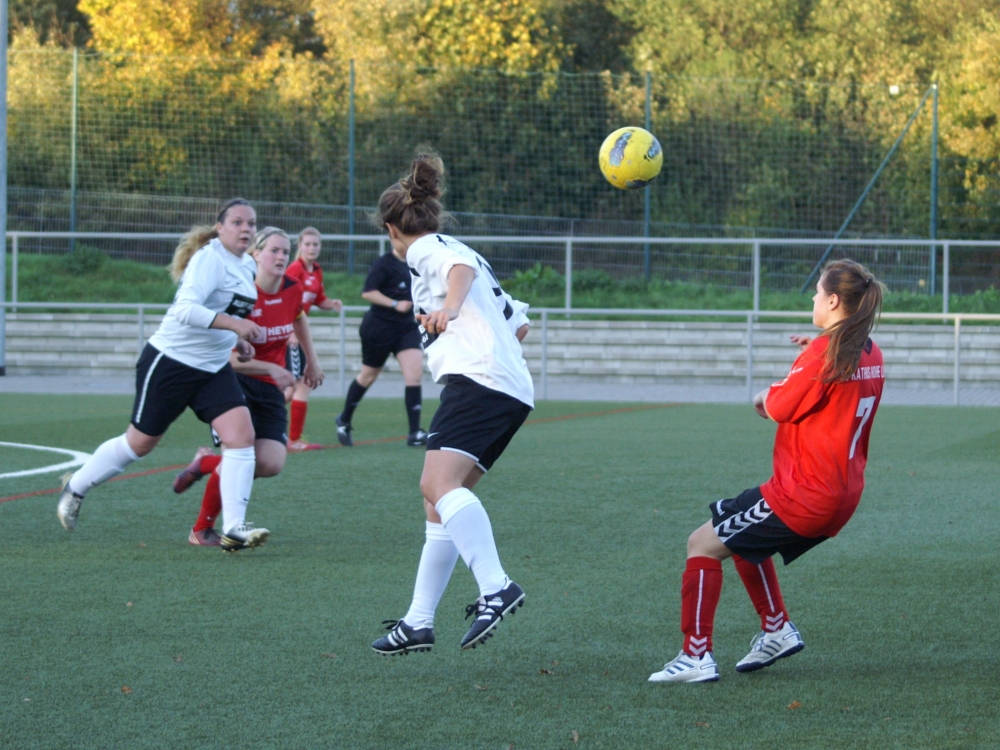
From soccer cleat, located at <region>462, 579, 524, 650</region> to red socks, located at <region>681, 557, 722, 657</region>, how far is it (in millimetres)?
527

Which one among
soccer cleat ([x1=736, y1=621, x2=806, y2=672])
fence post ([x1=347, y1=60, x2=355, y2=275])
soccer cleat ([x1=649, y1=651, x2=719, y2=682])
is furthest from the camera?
fence post ([x1=347, y1=60, x2=355, y2=275])

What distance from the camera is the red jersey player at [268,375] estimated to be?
6.76 m

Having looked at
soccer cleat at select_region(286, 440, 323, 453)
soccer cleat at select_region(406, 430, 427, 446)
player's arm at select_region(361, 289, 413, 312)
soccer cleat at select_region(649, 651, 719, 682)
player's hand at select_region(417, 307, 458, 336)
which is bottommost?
soccer cleat at select_region(286, 440, 323, 453)

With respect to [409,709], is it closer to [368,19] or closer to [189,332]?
[189,332]

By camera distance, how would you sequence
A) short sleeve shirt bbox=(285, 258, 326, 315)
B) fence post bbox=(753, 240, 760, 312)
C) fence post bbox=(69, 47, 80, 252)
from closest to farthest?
short sleeve shirt bbox=(285, 258, 326, 315) → fence post bbox=(753, 240, 760, 312) → fence post bbox=(69, 47, 80, 252)

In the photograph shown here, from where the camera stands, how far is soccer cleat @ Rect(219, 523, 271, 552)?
6.27m

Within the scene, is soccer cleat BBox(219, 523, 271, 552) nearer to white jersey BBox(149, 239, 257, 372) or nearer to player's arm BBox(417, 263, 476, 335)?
white jersey BBox(149, 239, 257, 372)

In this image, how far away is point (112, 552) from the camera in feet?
21.1

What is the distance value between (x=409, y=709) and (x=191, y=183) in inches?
833

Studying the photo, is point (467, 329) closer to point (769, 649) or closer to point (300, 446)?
point (769, 649)

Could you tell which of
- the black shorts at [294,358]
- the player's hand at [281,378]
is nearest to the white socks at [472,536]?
the player's hand at [281,378]

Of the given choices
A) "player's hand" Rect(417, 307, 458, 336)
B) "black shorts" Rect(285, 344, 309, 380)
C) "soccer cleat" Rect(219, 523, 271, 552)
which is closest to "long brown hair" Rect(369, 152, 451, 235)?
"player's hand" Rect(417, 307, 458, 336)

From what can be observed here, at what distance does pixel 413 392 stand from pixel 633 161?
2865 mm

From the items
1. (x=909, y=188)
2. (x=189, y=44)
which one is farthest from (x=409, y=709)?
(x=189, y=44)
